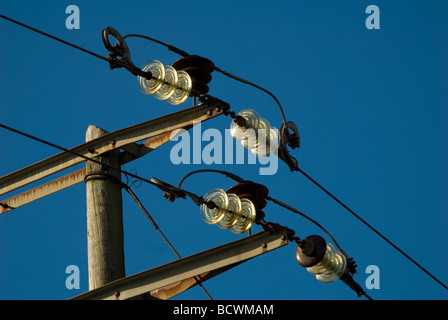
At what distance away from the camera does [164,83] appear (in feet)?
45.8

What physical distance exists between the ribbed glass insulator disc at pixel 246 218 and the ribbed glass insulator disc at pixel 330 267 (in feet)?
2.55

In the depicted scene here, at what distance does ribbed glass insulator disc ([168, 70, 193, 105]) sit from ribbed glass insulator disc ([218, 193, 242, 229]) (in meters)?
1.12

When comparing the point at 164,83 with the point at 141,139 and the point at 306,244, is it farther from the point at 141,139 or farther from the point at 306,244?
the point at 306,244

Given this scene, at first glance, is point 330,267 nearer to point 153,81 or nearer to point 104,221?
point 104,221

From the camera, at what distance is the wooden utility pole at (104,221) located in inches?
552

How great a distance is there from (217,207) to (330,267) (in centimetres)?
131

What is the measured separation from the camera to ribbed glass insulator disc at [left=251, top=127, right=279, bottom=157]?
46.7 feet

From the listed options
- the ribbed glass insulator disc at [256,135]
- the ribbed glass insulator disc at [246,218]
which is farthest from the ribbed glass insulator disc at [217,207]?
the ribbed glass insulator disc at [256,135]

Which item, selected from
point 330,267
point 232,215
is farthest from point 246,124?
point 330,267
